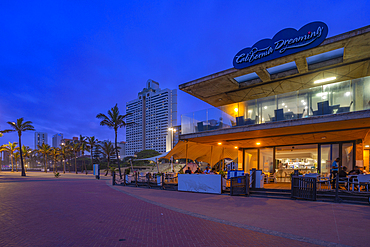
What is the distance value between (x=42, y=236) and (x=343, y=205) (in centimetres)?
995

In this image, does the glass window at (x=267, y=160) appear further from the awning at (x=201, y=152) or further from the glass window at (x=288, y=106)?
the glass window at (x=288, y=106)

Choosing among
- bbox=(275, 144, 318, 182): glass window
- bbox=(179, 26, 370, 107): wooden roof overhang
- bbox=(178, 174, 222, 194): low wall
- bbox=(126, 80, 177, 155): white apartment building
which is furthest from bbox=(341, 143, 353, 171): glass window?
bbox=(126, 80, 177, 155): white apartment building

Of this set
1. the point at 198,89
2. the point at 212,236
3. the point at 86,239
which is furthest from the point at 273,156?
the point at 86,239

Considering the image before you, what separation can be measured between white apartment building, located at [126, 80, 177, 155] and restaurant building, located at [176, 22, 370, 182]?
407 ft

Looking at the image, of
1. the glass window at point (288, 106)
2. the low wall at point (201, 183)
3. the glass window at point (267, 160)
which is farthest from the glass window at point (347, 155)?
the low wall at point (201, 183)

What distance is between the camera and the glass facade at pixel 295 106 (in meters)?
9.24

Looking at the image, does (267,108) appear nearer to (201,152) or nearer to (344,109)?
(344,109)

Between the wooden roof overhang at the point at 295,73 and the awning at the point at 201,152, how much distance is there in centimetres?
435

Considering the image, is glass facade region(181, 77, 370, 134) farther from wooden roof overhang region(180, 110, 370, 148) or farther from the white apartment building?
the white apartment building

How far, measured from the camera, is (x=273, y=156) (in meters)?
16.6

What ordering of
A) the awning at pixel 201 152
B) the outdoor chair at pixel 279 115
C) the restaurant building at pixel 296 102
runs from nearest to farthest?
the restaurant building at pixel 296 102 → the outdoor chair at pixel 279 115 → the awning at pixel 201 152

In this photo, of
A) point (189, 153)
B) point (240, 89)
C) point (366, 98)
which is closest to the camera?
point (366, 98)

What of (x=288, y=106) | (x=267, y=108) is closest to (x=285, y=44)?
(x=288, y=106)

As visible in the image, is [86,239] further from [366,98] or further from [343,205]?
[366,98]
